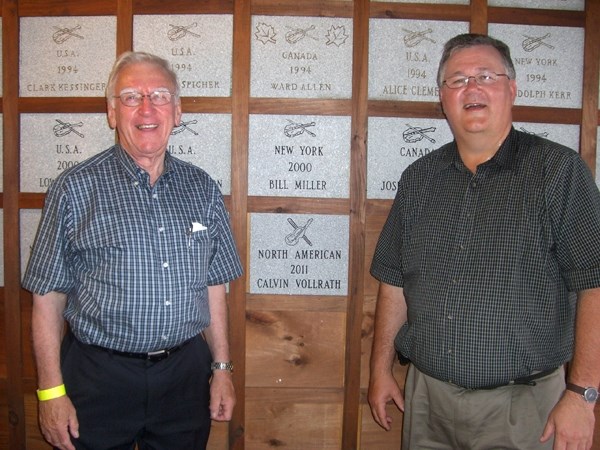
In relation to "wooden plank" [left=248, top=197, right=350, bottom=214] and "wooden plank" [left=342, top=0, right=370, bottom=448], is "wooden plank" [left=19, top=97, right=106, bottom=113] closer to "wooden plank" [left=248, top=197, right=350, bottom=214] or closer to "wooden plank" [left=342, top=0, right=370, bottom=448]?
"wooden plank" [left=248, top=197, right=350, bottom=214]

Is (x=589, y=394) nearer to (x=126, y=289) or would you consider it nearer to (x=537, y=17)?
(x=126, y=289)

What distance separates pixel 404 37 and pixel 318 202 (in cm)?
85

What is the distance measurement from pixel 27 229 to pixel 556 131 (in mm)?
2549

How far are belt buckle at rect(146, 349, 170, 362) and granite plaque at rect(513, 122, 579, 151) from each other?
183 centimetres

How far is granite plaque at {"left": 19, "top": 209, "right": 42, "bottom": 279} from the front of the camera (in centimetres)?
238

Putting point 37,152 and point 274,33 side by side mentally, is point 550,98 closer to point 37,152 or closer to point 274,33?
point 274,33

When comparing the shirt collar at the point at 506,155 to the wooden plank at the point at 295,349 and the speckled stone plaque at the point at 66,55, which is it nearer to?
the wooden plank at the point at 295,349

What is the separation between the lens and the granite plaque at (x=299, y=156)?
7.55 ft

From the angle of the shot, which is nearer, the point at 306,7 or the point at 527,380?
the point at 527,380

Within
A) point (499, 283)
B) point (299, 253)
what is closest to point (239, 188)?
point (299, 253)

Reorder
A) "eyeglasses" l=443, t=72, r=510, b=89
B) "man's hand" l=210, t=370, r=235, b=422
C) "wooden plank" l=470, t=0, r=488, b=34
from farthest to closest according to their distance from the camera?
"wooden plank" l=470, t=0, r=488, b=34, "man's hand" l=210, t=370, r=235, b=422, "eyeglasses" l=443, t=72, r=510, b=89

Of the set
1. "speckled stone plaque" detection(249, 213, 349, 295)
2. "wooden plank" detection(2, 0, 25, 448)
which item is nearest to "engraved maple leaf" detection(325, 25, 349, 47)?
"speckled stone plaque" detection(249, 213, 349, 295)

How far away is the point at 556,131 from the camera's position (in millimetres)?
2318

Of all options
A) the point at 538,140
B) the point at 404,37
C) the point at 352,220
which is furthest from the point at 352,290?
the point at 404,37
